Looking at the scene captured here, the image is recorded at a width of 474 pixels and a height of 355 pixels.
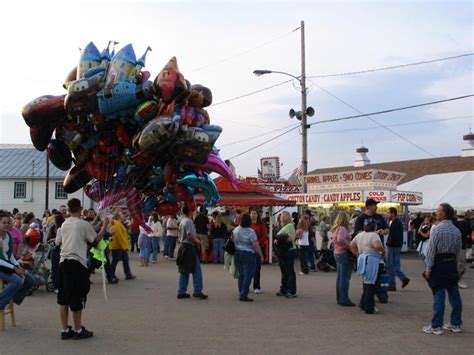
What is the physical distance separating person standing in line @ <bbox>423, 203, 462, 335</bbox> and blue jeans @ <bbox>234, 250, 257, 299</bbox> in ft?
11.0

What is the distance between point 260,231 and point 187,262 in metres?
5.87

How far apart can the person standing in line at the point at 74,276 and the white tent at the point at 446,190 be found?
17687mm

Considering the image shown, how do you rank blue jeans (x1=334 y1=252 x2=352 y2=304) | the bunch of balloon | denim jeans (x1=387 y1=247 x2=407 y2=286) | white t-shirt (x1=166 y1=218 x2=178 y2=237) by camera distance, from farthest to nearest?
white t-shirt (x1=166 y1=218 x2=178 y2=237)
denim jeans (x1=387 y1=247 x2=407 y2=286)
blue jeans (x1=334 y1=252 x2=352 y2=304)
the bunch of balloon

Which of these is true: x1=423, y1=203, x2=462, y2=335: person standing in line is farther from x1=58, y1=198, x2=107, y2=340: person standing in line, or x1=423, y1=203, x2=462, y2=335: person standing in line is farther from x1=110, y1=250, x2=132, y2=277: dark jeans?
x1=110, y1=250, x2=132, y2=277: dark jeans

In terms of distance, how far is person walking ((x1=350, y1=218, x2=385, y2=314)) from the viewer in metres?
8.45

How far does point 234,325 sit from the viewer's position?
297 inches

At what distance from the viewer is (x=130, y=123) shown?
942 centimetres

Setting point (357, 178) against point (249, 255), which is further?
point (357, 178)

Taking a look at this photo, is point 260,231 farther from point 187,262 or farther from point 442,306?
point 442,306

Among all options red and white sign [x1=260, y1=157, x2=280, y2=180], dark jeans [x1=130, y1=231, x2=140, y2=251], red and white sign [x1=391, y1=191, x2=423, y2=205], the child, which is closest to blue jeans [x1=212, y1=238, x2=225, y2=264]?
the child

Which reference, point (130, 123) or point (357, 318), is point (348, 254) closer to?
point (357, 318)

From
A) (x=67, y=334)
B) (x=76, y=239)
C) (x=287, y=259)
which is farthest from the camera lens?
(x=287, y=259)

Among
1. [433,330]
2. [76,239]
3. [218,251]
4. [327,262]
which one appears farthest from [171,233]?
[433,330]

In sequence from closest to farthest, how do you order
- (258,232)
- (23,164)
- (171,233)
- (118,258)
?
(118,258) < (258,232) < (171,233) < (23,164)
